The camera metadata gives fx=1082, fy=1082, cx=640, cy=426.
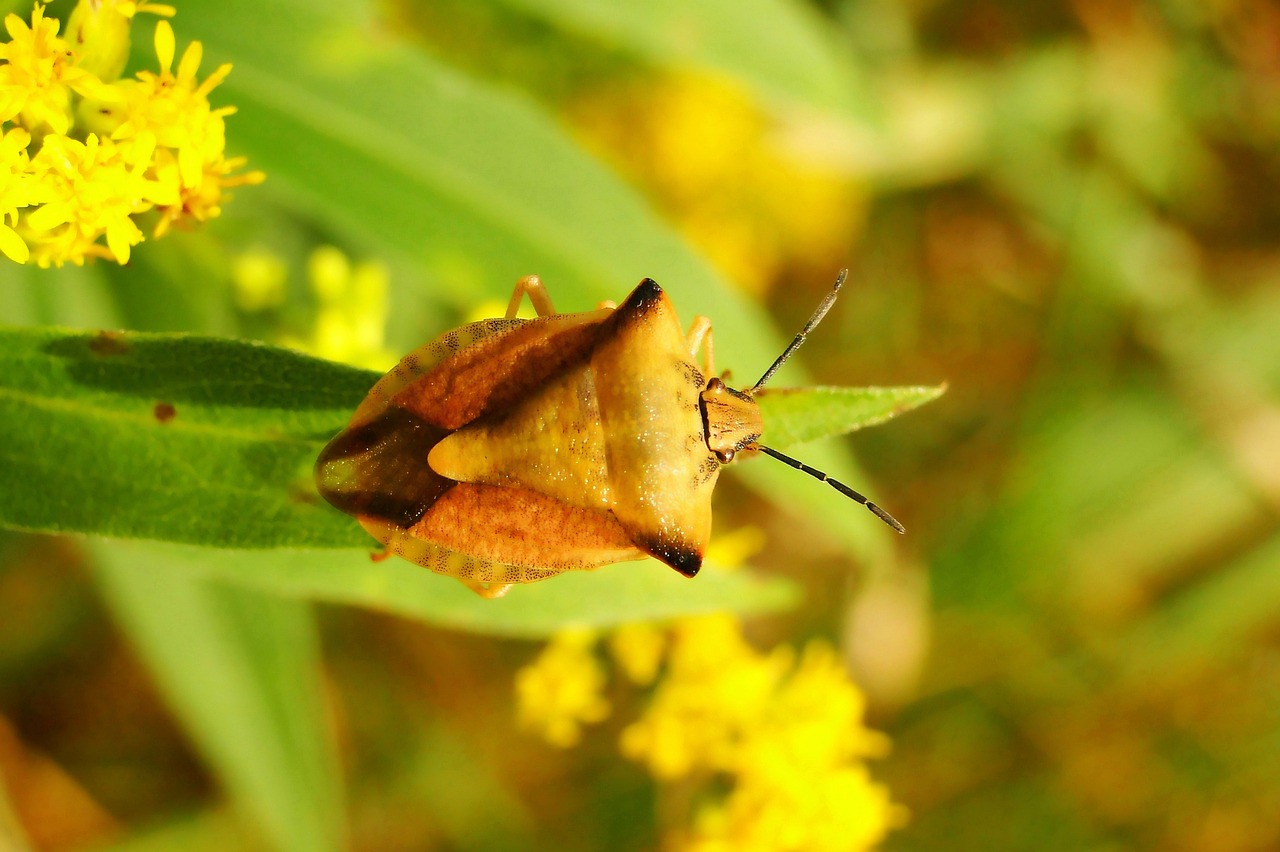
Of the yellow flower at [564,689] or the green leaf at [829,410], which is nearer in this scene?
the green leaf at [829,410]

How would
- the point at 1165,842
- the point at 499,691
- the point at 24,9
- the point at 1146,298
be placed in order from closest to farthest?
the point at 24,9
the point at 499,691
the point at 1165,842
the point at 1146,298

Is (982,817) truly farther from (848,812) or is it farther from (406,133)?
(406,133)

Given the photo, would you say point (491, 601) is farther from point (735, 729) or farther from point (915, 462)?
point (915, 462)

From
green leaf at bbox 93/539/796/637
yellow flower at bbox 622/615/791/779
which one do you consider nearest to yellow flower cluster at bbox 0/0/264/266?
green leaf at bbox 93/539/796/637

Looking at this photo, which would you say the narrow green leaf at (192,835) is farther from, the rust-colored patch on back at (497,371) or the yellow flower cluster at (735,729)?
the rust-colored patch on back at (497,371)

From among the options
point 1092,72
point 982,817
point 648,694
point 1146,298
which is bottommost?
point 648,694

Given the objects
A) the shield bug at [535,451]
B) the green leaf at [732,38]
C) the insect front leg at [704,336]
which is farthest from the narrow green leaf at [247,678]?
the green leaf at [732,38]

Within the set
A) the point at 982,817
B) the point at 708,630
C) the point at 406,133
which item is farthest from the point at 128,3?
the point at 982,817
